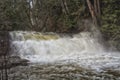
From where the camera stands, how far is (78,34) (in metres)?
16.4

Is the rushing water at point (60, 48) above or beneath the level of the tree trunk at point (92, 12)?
beneath

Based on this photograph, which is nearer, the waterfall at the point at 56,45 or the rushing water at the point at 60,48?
the rushing water at the point at 60,48

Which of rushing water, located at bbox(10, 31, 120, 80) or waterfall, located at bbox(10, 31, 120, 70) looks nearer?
rushing water, located at bbox(10, 31, 120, 80)

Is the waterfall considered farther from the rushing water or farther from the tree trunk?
the tree trunk

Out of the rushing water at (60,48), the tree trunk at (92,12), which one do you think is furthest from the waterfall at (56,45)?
the tree trunk at (92,12)

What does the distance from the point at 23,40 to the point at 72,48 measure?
3.17 m

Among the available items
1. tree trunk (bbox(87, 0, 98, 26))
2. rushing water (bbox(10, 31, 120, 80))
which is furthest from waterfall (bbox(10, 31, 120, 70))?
tree trunk (bbox(87, 0, 98, 26))

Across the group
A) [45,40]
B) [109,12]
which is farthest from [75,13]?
[45,40]

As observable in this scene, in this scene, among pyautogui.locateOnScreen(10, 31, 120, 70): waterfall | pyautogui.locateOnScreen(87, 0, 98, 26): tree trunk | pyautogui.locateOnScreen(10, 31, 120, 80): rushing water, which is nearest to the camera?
pyautogui.locateOnScreen(10, 31, 120, 80): rushing water

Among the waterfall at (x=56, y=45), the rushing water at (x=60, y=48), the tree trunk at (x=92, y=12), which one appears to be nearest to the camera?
the rushing water at (x=60, y=48)

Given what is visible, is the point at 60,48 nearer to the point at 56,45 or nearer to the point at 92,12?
the point at 56,45

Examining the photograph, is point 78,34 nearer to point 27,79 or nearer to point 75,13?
point 75,13

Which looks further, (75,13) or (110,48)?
(75,13)

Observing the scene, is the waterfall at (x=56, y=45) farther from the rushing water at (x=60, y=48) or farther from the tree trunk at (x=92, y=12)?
the tree trunk at (x=92, y=12)
